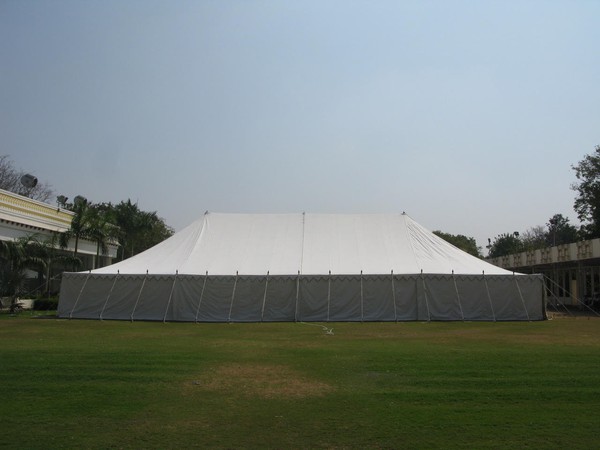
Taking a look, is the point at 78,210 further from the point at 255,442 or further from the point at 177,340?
the point at 255,442

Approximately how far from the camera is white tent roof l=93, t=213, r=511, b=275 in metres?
22.1

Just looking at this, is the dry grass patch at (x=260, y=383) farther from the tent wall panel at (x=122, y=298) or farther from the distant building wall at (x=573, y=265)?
the distant building wall at (x=573, y=265)

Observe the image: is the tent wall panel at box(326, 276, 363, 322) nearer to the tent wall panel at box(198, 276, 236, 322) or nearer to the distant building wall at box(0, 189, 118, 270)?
the tent wall panel at box(198, 276, 236, 322)

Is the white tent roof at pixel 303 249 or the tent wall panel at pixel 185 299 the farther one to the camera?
the white tent roof at pixel 303 249

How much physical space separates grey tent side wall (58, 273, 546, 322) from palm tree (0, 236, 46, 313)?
5.10 m

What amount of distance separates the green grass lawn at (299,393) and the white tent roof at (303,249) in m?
8.10

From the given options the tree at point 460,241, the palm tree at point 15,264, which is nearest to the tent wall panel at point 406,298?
the palm tree at point 15,264

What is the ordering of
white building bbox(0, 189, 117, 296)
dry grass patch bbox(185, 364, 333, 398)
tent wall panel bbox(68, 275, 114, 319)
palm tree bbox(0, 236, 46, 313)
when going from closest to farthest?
dry grass patch bbox(185, 364, 333, 398), tent wall panel bbox(68, 275, 114, 319), palm tree bbox(0, 236, 46, 313), white building bbox(0, 189, 117, 296)

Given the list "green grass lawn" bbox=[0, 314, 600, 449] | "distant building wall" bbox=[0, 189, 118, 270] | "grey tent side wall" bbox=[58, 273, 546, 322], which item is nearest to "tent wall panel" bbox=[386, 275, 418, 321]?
"grey tent side wall" bbox=[58, 273, 546, 322]

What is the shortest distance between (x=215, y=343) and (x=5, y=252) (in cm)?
1512

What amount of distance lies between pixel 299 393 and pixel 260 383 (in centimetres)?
94

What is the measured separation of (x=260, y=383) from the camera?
851cm

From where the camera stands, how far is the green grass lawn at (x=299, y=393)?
224 inches

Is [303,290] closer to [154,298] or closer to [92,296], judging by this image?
[154,298]
